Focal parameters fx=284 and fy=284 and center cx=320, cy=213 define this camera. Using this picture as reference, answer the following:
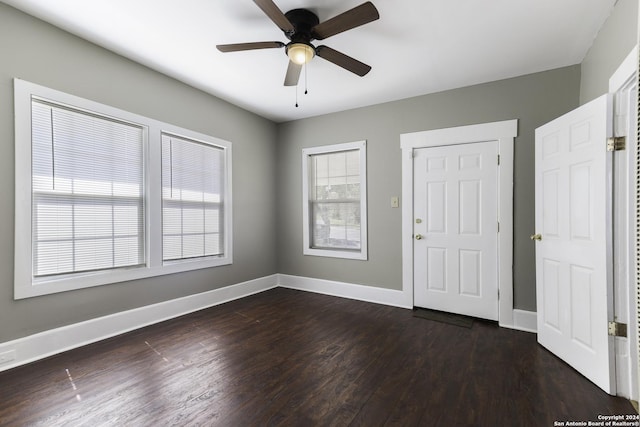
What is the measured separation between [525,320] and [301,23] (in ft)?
11.7

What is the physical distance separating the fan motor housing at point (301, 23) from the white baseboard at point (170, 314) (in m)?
3.02

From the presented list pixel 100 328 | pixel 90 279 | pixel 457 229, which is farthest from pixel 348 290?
pixel 90 279

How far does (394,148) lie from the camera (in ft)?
12.5

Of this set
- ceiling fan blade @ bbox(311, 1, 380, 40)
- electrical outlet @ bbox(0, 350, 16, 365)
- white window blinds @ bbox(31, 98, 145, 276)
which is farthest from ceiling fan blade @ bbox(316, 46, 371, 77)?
electrical outlet @ bbox(0, 350, 16, 365)

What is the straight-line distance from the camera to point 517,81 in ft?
→ 10.2

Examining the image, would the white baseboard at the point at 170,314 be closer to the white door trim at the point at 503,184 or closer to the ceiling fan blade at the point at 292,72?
the white door trim at the point at 503,184

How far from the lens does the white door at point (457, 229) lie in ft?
10.6

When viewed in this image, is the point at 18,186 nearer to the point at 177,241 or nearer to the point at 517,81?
the point at 177,241

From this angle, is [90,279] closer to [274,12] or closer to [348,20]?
[274,12]

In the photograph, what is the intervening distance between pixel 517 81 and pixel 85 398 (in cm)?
472

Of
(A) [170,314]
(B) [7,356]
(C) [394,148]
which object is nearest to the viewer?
(B) [7,356]

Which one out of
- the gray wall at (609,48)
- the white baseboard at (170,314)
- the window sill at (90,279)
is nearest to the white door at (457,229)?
the white baseboard at (170,314)

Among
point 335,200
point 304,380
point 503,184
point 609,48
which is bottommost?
point 304,380

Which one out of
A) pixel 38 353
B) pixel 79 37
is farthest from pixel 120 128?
pixel 38 353
